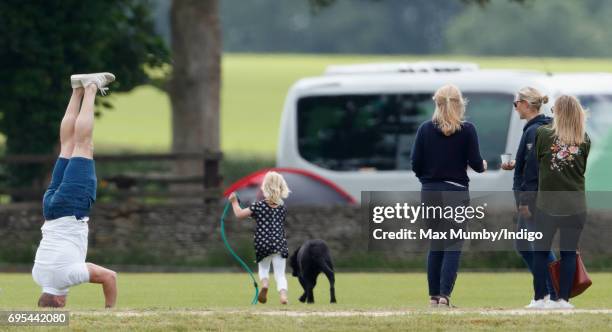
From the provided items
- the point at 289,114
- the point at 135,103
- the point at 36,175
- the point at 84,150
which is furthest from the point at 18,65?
the point at 135,103

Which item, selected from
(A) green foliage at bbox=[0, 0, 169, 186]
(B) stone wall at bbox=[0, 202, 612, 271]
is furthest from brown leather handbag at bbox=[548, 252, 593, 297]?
(A) green foliage at bbox=[0, 0, 169, 186]

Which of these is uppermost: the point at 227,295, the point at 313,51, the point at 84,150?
the point at 313,51

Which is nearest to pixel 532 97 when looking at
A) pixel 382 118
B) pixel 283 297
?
pixel 283 297

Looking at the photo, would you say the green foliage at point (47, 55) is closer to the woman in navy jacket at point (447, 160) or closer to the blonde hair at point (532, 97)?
the woman in navy jacket at point (447, 160)

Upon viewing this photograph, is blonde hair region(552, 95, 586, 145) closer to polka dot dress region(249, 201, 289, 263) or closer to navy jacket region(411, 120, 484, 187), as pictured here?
navy jacket region(411, 120, 484, 187)

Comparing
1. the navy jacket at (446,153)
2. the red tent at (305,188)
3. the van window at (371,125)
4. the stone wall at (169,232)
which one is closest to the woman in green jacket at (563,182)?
the navy jacket at (446,153)

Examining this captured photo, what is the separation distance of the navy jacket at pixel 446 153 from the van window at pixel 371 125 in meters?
10.7

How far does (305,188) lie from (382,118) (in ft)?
5.24

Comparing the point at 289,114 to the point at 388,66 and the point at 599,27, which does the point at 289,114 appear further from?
the point at 599,27

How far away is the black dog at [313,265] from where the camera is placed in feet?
47.3

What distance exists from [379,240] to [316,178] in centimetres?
913

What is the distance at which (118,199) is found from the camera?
80.9 ft

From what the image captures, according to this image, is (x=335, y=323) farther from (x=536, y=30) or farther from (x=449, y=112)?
(x=536, y=30)

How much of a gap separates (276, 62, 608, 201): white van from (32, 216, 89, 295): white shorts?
1146 cm
